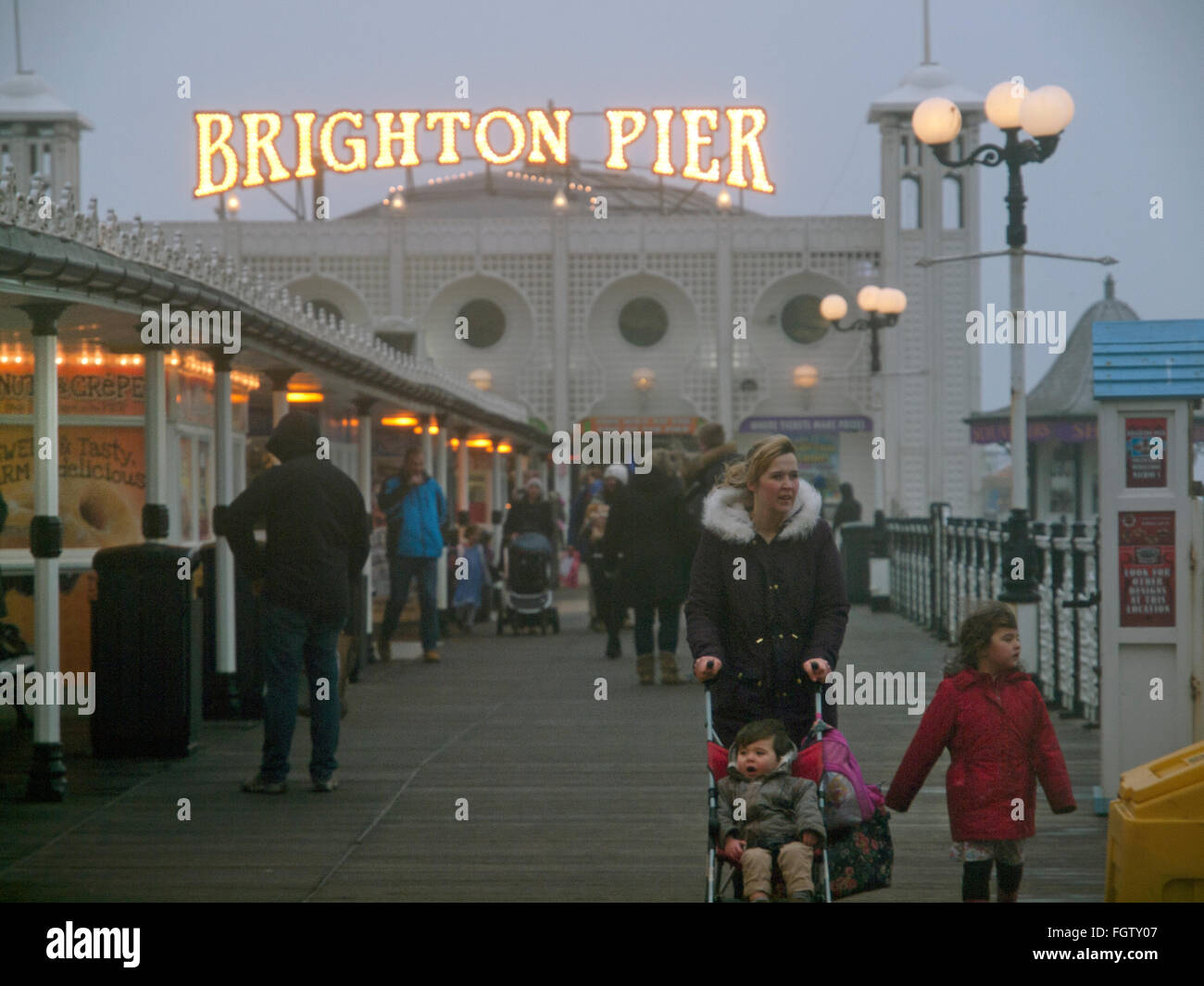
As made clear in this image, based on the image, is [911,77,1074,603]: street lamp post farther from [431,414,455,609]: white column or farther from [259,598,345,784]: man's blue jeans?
[431,414,455,609]: white column

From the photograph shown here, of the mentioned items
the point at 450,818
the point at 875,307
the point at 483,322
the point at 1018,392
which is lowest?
the point at 450,818

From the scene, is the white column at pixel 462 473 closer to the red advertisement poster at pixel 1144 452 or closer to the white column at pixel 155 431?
the white column at pixel 155 431

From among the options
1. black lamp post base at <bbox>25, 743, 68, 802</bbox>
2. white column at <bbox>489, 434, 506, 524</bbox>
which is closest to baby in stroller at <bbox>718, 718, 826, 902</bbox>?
black lamp post base at <bbox>25, 743, 68, 802</bbox>

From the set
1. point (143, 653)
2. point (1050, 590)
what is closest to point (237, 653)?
point (143, 653)

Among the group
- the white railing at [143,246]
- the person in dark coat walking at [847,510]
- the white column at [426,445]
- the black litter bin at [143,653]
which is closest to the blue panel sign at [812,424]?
the person in dark coat walking at [847,510]

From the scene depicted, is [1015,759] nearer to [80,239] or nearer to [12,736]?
[80,239]

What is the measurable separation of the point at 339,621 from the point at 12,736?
118 inches

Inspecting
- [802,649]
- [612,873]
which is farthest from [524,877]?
[802,649]

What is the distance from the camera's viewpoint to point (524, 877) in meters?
6.30

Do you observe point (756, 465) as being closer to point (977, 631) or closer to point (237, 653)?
point (977, 631)

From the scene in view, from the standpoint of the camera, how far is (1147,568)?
7.15m

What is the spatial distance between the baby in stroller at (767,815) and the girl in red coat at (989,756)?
606mm

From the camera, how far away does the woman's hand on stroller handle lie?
5.21m

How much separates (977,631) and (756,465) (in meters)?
0.93
